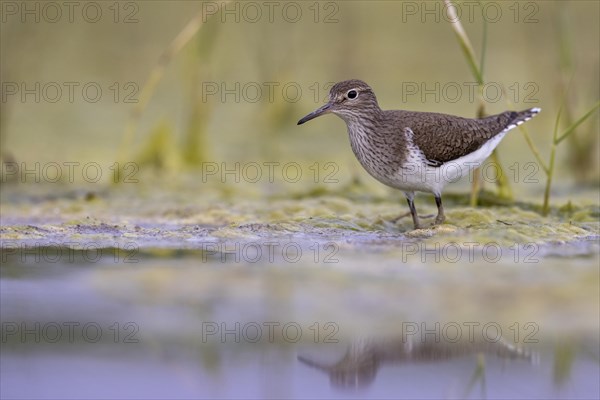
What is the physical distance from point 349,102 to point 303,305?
9.14ft

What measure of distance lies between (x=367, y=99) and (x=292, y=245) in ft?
4.80

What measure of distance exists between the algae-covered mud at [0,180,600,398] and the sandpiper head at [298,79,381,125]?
786 mm

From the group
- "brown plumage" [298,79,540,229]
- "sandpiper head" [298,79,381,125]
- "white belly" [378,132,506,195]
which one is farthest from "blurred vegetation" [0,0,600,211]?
"sandpiper head" [298,79,381,125]

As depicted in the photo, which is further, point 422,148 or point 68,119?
point 68,119

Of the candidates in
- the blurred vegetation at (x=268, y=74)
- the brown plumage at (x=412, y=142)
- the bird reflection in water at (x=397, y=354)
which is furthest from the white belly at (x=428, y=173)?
the bird reflection in water at (x=397, y=354)

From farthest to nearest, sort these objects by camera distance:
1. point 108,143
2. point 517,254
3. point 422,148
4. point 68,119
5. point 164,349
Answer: point 68,119, point 108,143, point 422,148, point 517,254, point 164,349

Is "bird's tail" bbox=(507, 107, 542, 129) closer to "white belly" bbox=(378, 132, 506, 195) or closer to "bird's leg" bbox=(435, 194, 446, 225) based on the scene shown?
"white belly" bbox=(378, 132, 506, 195)

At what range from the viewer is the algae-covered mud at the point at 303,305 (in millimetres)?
4301

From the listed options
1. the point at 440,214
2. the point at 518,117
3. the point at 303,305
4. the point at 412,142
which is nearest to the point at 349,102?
the point at 412,142

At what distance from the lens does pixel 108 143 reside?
11.4 meters

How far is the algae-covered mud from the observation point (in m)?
4.30

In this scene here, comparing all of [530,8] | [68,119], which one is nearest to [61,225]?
[68,119]

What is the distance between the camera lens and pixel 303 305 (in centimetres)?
525

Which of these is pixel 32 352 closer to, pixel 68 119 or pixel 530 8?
pixel 68 119
